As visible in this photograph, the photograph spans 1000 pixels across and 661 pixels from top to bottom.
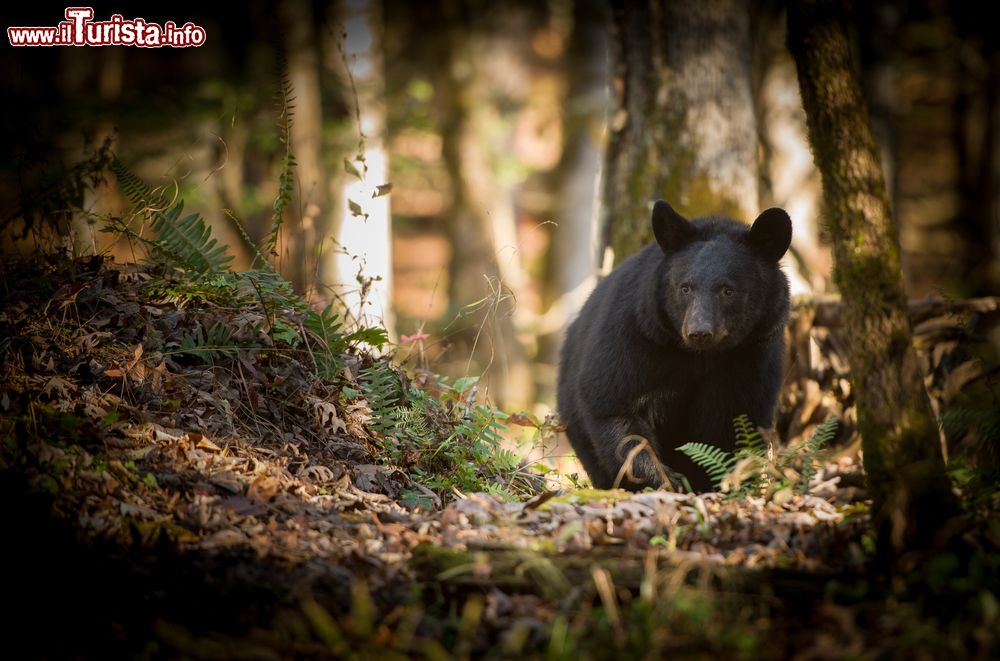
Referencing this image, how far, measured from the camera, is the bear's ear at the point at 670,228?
5.59m

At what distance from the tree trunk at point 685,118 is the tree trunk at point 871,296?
12.1 ft

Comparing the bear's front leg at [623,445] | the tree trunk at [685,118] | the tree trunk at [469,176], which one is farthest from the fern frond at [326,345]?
the tree trunk at [469,176]

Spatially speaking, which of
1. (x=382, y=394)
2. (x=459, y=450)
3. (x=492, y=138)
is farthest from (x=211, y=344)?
(x=492, y=138)

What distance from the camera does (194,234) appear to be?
219 inches

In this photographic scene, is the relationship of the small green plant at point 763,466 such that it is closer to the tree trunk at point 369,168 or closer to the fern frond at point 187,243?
the fern frond at point 187,243

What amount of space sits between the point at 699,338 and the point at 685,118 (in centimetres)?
321

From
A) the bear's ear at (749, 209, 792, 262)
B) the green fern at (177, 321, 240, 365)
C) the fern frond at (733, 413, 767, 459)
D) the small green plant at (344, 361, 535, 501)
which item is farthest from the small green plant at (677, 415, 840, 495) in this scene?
the green fern at (177, 321, 240, 365)

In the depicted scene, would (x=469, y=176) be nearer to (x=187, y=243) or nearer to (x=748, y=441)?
(x=187, y=243)

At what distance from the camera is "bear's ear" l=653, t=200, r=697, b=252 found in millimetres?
5590

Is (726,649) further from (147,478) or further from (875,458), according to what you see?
(147,478)

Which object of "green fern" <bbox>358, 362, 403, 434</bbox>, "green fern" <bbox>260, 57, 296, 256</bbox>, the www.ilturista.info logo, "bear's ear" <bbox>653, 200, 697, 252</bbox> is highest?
the www.ilturista.info logo

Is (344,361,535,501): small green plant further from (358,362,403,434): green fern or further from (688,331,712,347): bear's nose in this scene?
(688,331,712,347): bear's nose

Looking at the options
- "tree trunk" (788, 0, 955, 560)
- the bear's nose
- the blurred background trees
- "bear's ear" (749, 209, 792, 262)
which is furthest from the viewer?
the blurred background trees

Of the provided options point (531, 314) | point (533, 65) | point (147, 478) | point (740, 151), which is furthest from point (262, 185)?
point (147, 478)
